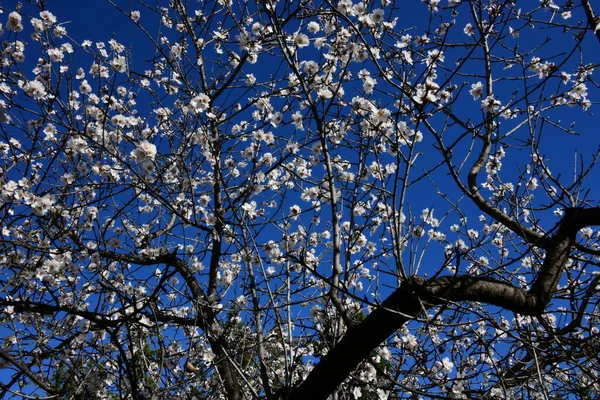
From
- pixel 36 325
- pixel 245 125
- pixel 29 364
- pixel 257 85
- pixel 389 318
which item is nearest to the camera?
pixel 389 318

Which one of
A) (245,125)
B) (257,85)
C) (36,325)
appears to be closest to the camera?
(36,325)

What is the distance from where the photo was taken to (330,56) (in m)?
3.75

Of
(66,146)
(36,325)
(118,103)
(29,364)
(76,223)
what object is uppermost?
(118,103)

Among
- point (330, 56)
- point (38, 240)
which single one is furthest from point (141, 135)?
point (330, 56)

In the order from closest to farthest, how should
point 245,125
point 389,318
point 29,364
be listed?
point 389,318 → point 29,364 → point 245,125

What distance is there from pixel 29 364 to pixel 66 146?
171cm

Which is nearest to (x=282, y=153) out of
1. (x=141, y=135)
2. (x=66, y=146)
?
(x=141, y=135)

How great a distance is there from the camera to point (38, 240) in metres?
4.25

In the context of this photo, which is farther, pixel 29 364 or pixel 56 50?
pixel 56 50

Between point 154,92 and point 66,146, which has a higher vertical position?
point 154,92

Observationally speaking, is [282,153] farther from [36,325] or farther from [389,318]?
[36,325]

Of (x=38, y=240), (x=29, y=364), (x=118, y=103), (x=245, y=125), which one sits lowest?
(x=29, y=364)

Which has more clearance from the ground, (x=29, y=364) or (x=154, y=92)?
(x=154, y=92)

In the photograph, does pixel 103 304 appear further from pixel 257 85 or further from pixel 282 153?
pixel 257 85
